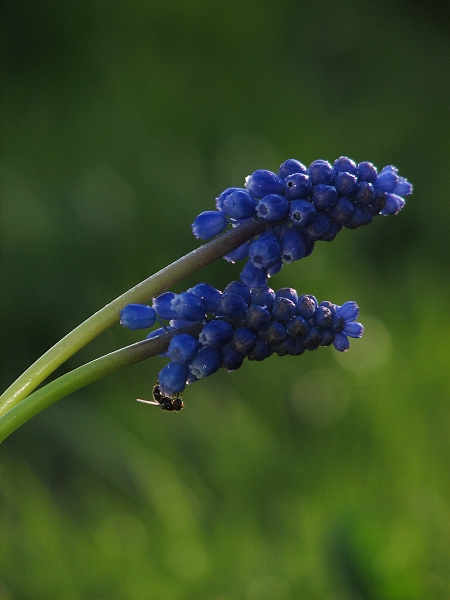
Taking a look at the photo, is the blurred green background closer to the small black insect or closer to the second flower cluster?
the small black insect

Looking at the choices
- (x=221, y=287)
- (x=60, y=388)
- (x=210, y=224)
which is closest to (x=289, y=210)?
(x=210, y=224)

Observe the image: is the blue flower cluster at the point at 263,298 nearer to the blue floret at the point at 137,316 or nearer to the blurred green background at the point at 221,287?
the blue floret at the point at 137,316

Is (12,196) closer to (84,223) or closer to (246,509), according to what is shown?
(84,223)

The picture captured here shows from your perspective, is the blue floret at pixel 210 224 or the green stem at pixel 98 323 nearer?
the green stem at pixel 98 323

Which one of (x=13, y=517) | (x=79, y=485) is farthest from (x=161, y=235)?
(x=13, y=517)

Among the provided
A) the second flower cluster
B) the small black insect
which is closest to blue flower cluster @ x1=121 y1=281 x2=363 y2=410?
the second flower cluster

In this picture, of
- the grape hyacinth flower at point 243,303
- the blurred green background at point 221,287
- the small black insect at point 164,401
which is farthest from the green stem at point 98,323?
the blurred green background at point 221,287

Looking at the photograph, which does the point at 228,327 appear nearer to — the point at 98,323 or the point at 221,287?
the point at 98,323
